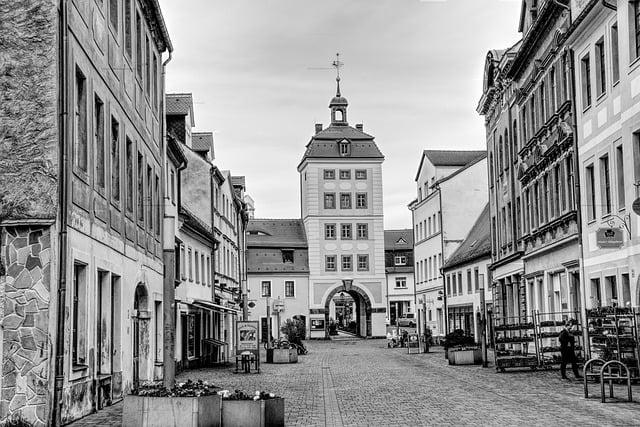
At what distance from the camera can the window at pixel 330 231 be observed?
89.4 metres

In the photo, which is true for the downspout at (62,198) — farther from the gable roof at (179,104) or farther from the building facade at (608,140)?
the gable roof at (179,104)

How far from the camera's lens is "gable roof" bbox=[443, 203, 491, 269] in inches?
2233

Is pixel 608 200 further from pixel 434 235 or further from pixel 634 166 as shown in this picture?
pixel 434 235

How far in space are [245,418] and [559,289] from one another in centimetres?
2171

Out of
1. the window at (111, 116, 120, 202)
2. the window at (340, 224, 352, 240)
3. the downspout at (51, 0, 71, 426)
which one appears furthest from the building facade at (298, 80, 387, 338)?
the downspout at (51, 0, 71, 426)

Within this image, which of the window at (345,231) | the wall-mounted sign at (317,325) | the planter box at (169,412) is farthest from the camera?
the window at (345,231)

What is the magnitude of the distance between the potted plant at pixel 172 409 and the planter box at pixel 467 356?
78.2 feet

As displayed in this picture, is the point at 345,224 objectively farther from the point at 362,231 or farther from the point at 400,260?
the point at 400,260

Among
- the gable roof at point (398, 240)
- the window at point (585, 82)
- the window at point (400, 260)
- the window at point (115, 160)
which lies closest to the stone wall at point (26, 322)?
the window at point (115, 160)

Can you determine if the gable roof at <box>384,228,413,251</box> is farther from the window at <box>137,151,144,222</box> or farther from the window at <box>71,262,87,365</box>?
the window at <box>71,262,87,365</box>

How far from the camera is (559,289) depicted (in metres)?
34.5

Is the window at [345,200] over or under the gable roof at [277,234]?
over

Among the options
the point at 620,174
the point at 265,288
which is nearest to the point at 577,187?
the point at 620,174

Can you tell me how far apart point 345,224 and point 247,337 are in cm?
5280
